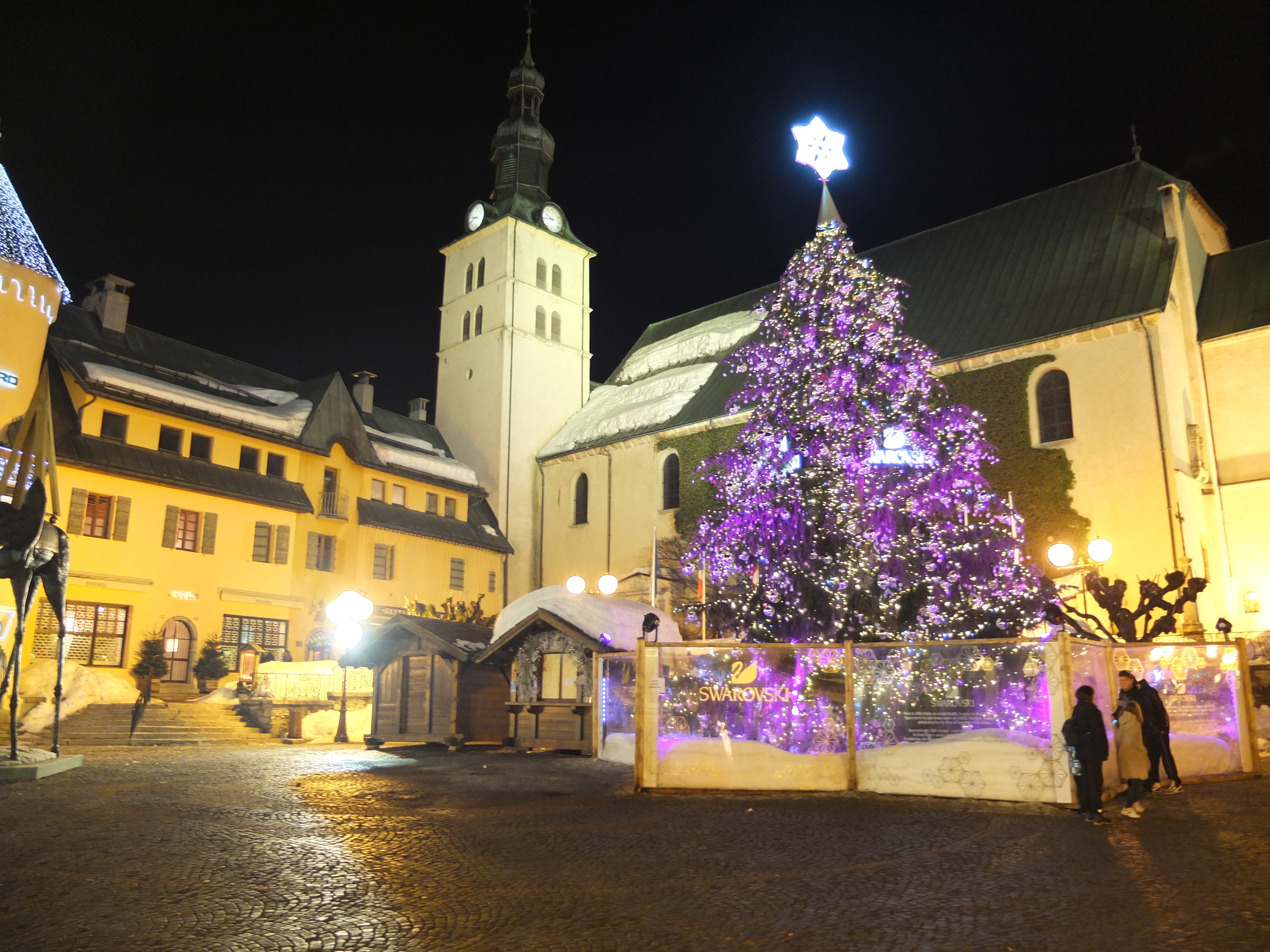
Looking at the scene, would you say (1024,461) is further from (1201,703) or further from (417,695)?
(417,695)

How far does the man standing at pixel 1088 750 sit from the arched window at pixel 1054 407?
629 inches

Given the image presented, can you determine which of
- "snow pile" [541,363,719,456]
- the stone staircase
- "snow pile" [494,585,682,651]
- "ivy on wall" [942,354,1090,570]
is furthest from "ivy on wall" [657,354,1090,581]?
the stone staircase

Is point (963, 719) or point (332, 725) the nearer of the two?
point (963, 719)

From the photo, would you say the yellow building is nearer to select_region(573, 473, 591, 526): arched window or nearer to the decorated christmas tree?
select_region(573, 473, 591, 526): arched window

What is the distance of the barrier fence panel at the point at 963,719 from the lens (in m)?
11.1

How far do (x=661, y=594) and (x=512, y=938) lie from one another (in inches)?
1080

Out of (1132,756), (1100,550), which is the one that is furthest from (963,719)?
(1100,550)

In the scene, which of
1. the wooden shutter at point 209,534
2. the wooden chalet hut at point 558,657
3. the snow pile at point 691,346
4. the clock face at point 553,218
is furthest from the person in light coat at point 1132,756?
the clock face at point 553,218

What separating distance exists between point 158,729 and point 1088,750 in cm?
1964

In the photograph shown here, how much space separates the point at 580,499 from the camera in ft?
131

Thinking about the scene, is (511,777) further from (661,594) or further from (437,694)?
(661,594)

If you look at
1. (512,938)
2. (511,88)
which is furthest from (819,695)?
(511,88)

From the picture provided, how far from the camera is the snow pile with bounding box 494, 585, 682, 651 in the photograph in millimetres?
19375

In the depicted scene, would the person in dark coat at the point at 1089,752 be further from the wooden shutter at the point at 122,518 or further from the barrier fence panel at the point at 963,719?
the wooden shutter at the point at 122,518
